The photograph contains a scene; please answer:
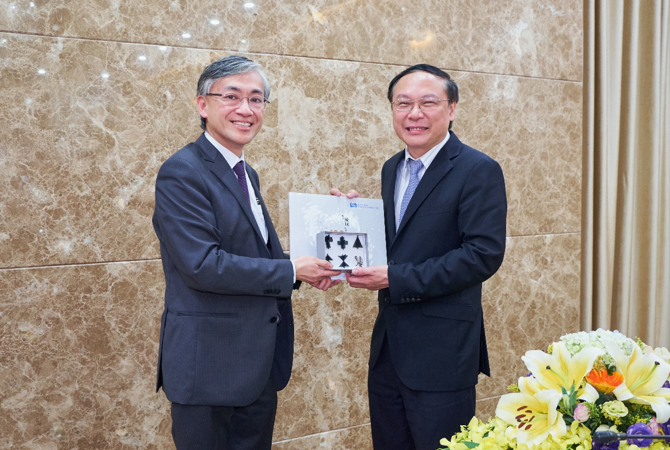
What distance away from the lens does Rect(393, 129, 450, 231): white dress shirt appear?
2.26 metres

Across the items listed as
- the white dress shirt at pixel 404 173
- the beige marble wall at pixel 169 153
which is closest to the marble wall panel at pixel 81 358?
the beige marble wall at pixel 169 153

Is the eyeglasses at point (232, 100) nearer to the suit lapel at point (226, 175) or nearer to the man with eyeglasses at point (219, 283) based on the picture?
the man with eyeglasses at point (219, 283)

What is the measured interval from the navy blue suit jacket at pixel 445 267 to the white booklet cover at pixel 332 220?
0.09 meters

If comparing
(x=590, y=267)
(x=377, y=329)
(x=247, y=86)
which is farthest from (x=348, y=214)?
(x=590, y=267)

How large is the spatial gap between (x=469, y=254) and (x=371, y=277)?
0.36 metres

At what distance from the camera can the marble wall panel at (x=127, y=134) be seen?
249 centimetres

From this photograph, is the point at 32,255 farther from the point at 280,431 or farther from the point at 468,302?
the point at 468,302

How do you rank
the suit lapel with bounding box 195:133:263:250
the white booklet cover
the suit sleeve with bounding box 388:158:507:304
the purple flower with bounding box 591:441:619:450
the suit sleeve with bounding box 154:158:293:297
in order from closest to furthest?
the purple flower with bounding box 591:441:619:450
the suit sleeve with bounding box 154:158:293:297
the suit lapel with bounding box 195:133:263:250
the suit sleeve with bounding box 388:158:507:304
the white booklet cover

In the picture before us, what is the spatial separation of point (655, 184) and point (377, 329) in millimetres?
2660

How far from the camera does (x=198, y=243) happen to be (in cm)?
185

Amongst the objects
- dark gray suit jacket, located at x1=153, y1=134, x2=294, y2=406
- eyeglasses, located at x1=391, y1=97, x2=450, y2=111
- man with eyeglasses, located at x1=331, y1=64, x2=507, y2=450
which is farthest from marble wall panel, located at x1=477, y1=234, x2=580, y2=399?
dark gray suit jacket, located at x1=153, y1=134, x2=294, y2=406

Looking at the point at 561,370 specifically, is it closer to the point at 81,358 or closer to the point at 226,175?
the point at 226,175

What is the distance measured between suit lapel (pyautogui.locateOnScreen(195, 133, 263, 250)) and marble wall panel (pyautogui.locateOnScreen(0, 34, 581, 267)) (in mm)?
794

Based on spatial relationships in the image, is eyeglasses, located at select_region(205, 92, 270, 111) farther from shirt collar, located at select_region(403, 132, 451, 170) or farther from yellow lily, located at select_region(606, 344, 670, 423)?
yellow lily, located at select_region(606, 344, 670, 423)
